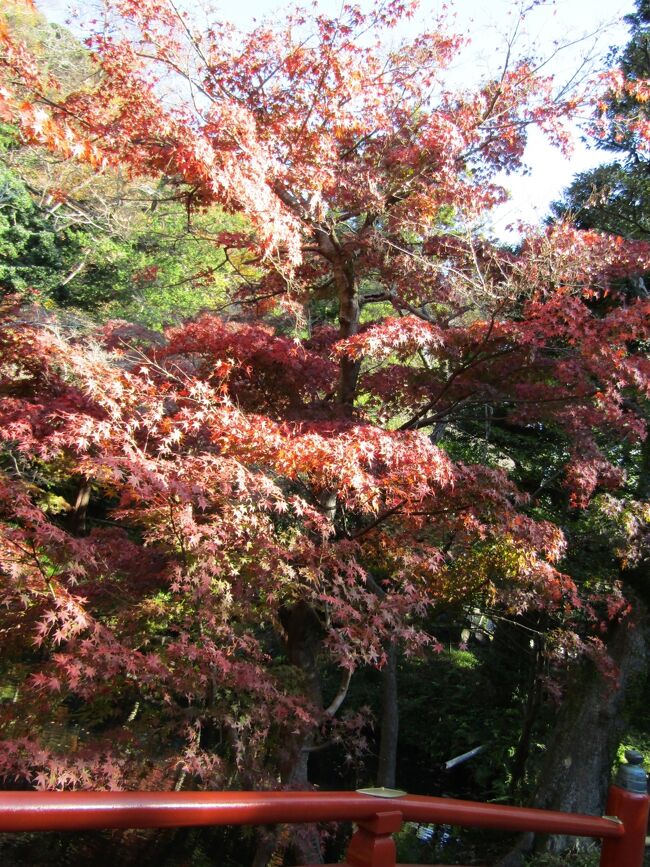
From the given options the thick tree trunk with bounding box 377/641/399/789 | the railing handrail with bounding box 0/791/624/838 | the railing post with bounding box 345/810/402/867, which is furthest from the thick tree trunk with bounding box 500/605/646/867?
the railing post with bounding box 345/810/402/867

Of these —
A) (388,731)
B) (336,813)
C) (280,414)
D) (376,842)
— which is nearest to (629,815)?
(376,842)

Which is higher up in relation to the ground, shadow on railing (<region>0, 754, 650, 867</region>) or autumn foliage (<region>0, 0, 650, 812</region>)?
autumn foliage (<region>0, 0, 650, 812</region>)

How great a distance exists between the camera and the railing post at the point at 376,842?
1.54 metres

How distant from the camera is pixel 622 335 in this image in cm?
450

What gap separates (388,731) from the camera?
21.0ft

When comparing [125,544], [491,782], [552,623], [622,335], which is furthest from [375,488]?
[491,782]

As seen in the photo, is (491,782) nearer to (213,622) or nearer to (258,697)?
(258,697)

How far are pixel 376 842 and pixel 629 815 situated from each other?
38.9 inches

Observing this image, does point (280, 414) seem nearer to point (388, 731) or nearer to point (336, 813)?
point (388, 731)

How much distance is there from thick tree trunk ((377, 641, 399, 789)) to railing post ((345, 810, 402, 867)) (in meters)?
4.62

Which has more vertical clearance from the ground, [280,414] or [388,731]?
[280,414]

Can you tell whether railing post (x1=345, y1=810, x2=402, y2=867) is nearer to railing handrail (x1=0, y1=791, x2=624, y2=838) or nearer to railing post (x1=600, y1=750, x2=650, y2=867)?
railing handrail (x1=0, y1=791, x2=624, y2=838)

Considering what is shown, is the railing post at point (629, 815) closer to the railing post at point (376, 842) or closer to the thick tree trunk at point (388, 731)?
the railing post at point (376, 842)

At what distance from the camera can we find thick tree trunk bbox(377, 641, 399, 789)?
616 cm
